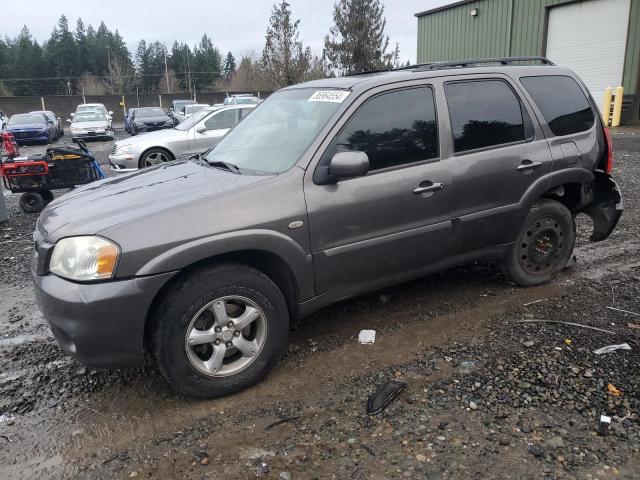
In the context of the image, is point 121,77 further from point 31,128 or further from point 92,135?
point 31,128

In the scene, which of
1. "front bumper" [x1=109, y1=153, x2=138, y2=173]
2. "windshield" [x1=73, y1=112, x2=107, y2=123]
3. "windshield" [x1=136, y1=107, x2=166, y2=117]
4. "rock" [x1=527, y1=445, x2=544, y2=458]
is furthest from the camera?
"windshield" [x1=136, y1=107, x2=166, y2=117]

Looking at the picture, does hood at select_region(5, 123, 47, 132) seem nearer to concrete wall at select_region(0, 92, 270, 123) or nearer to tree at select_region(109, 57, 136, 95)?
concrete wall at select_region(0, 92, 270, 123)

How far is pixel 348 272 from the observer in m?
3.52

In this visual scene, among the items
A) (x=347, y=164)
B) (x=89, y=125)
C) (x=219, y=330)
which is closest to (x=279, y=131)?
(x=347, y=164)

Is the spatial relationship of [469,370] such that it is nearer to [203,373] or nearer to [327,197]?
[327,197]

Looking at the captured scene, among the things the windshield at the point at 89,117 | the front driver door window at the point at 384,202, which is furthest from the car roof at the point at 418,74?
the windshield at the point at 89,117

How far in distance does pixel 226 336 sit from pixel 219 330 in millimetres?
62

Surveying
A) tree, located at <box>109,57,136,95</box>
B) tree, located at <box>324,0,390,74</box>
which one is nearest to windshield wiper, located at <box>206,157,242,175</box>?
tree, located at <box>324,0,390,74</box>

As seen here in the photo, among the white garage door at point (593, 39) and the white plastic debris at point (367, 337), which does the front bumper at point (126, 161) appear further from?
the white garage door at point (593, 39)

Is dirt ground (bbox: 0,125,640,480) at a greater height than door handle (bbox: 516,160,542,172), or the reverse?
door handle (bbox: 516,160,542,172)

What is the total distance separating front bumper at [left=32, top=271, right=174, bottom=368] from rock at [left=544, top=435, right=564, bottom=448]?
2.22 meters

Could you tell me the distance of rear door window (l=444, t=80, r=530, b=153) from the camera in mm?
3953

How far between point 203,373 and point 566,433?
206 centimetres

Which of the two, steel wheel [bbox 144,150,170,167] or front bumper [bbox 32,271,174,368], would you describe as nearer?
front bumper [bbox 32,271,174,368]
